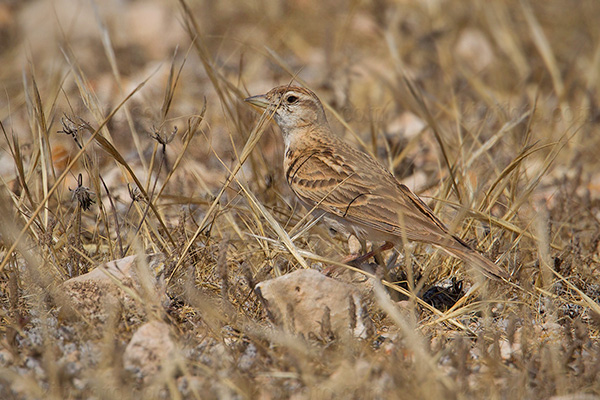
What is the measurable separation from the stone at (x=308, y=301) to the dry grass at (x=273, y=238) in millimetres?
94

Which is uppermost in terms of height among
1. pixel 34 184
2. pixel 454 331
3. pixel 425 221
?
pixel 34 184

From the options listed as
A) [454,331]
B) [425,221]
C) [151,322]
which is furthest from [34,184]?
[454,331]

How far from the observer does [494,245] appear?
4.14 meters

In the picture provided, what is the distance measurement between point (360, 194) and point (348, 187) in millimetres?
104

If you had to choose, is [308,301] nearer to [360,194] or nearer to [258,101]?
[360,194]

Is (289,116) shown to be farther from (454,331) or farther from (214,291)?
(454,331)

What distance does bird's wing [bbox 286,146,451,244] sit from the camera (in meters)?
3.82

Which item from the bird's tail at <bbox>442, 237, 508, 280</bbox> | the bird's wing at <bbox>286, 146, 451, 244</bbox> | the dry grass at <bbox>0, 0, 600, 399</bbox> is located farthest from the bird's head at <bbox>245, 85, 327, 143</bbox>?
the bird's tail at <bbox>442, 237, 508, 280</bbox>

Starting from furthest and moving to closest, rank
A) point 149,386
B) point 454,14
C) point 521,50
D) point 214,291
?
point 454,14, point 521,50, point 214,291, point 149,386

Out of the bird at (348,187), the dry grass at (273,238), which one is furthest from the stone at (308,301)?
the bird at (348,187)

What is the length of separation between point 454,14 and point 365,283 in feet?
19.7

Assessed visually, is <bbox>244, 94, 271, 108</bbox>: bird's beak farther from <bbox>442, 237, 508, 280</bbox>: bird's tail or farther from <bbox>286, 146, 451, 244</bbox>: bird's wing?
<bbox>442, 237, 508, 280</bbox>: bird's tail

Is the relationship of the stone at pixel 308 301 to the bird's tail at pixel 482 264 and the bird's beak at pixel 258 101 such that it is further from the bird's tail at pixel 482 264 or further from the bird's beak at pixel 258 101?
the bird's beak at pixel 258 101

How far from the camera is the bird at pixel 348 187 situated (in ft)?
12.2
